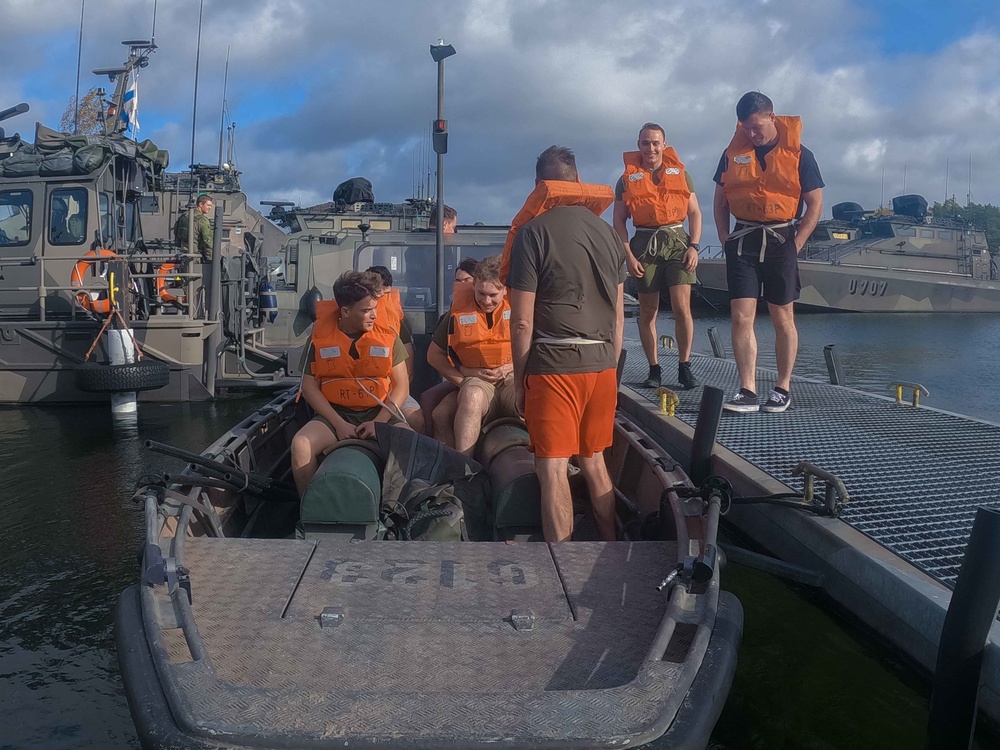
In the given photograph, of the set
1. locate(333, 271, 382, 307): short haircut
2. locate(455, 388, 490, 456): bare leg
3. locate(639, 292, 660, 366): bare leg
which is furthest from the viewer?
locate(639, 292, 660, 366): bare leg

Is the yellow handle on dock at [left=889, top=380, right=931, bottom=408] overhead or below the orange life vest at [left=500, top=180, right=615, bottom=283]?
below

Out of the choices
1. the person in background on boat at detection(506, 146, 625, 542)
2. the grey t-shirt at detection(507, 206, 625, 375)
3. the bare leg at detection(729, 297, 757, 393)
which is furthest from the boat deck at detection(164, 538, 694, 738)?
the bare leg at detection(729, 297, 757, 393)

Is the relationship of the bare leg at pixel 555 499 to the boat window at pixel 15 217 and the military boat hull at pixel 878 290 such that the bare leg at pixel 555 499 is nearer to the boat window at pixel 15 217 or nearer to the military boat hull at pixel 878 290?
the boat window at pixel 15 217

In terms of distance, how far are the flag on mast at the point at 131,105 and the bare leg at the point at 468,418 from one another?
15474mm

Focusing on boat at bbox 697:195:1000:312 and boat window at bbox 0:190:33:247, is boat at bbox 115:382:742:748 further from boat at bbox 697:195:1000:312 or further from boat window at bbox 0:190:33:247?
boat at bbox 697:195:1000:312

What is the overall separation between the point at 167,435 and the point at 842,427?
737 centimetres

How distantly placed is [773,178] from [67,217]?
1092 cm

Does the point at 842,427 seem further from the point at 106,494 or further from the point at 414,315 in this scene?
the point at 106,494

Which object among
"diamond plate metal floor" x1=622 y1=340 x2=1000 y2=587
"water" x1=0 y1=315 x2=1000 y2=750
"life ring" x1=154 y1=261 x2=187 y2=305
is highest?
"life ring" x1=154 y1=261 x2=187 y2=305

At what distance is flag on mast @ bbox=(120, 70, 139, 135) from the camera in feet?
57.0

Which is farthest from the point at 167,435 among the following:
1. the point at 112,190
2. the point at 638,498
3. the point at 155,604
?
the point at 155,604

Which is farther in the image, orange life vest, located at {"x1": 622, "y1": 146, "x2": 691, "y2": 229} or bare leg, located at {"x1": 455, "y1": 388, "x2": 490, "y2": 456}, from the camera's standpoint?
orange life vest, located at {"x1": 622, "y1": 146, "x2": 691, "y2": 229}

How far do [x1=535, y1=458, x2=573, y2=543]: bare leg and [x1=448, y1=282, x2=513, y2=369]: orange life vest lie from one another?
1.29 metres

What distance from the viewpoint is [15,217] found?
12844 mm
